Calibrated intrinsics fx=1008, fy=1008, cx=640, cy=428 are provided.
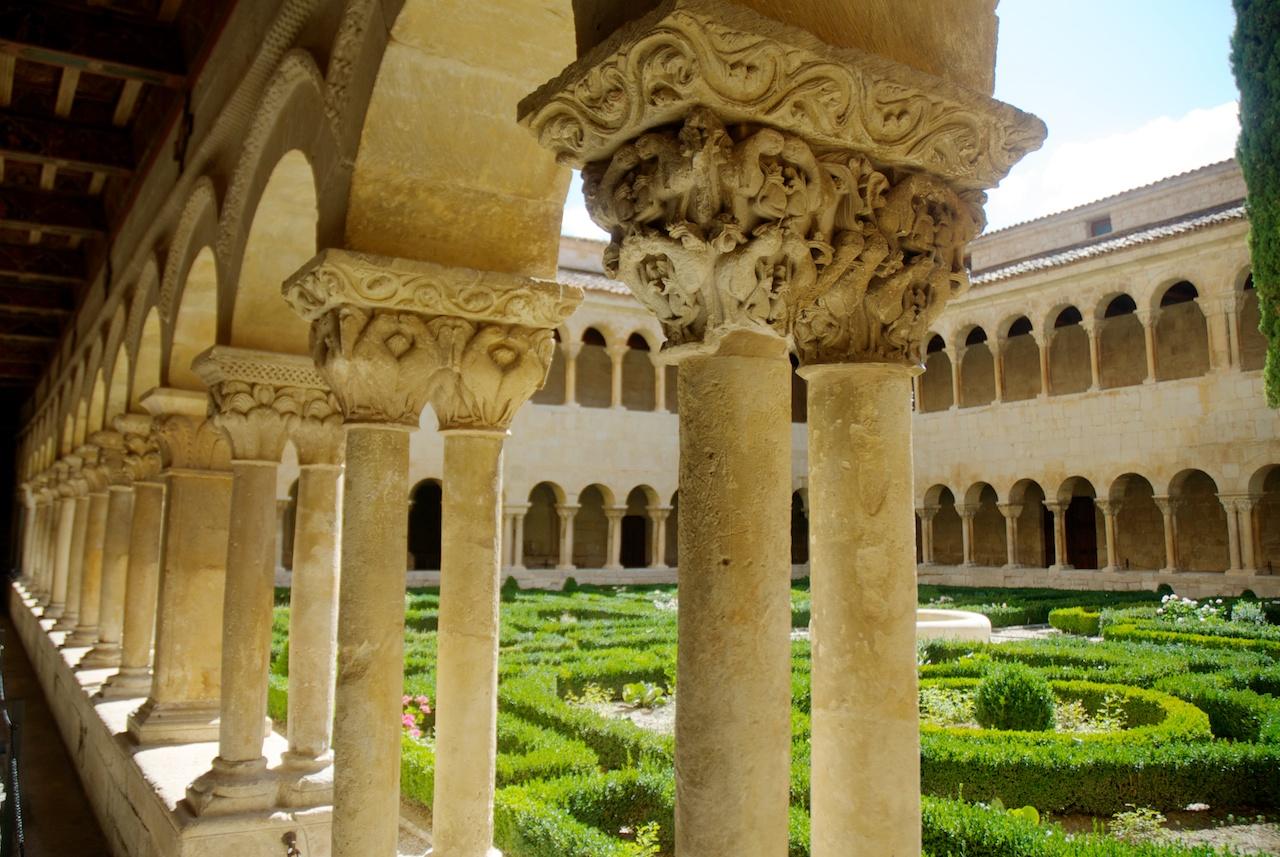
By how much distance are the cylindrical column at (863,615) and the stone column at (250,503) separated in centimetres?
373

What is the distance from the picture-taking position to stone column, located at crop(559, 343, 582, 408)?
22719mm

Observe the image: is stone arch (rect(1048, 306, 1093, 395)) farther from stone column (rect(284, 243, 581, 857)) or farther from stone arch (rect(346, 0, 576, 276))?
stone column (rect(284, 243, 581, 857))

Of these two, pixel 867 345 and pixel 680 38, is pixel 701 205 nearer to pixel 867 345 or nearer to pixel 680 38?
pixel 680 38

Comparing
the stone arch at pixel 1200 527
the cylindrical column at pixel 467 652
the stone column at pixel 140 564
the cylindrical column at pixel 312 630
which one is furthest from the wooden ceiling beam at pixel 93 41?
the stone arch at pixel 1200 527

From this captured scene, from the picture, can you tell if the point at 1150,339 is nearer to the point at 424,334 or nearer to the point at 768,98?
the point at 424,334

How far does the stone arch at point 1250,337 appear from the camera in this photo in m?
19.6

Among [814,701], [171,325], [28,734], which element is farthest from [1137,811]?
[28,734]

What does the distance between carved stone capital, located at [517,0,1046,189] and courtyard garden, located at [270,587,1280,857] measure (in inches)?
50.1

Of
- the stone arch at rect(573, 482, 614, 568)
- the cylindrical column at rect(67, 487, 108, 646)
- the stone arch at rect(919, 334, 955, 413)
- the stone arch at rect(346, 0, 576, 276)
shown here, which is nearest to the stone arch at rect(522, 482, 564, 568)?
the stone arch at rect(573, 482, 614, 568)

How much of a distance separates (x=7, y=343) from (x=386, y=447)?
1619 cm

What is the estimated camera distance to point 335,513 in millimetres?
5223

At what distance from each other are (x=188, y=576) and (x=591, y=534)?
67.0 feet

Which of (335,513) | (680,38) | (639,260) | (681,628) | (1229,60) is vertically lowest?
(681,628)

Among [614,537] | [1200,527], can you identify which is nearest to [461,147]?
[614,537]
